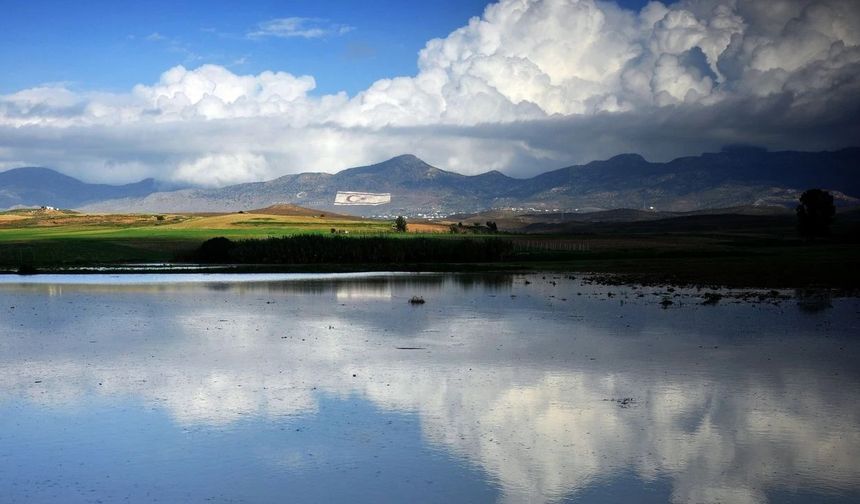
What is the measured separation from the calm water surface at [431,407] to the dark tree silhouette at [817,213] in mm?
104767

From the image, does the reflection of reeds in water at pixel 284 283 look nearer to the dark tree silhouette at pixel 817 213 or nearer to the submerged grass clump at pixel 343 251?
the submerged grass clump at pixel 343 251

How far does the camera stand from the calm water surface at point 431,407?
14875 mm

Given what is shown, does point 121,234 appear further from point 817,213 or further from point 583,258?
point 817,213

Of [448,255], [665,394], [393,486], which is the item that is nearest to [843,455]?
[665,394]

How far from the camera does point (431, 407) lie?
20.2m

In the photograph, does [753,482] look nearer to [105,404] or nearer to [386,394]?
[386,394]

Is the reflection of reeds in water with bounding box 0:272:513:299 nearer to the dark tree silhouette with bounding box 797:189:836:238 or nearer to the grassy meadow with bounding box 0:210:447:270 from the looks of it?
the grassy meadow with bounding box 0:210:447:270

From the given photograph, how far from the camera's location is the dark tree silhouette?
136 m

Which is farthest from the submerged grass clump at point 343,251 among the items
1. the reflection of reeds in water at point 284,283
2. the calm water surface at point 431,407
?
the calm water surface at point 431,407

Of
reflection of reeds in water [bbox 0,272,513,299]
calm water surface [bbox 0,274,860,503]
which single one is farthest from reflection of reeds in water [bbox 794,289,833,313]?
reflection of reeds in water [bbox 0,272,513,299]

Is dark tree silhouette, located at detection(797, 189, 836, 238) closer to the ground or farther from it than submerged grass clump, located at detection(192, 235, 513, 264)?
farther from it

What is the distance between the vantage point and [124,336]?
32656mm

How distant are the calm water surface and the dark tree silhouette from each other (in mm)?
104767

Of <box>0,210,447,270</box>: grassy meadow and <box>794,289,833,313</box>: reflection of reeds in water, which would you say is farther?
<box>0,210,447,270</box>: grassy meadow
